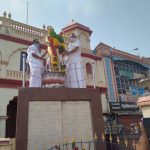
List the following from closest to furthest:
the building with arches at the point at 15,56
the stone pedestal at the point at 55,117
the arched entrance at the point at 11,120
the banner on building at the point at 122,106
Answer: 1. the stone pedestal at the point at 55,117
2. the building with arches at the point at 15,56
3. the arched entrance at the point at 11,120
4. the banner on building at the point at 122,106

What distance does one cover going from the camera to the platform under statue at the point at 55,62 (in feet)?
28.4

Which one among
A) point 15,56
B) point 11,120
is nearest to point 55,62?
point 15,56


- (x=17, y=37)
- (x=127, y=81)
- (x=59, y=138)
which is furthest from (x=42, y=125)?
(x=127, y=81)

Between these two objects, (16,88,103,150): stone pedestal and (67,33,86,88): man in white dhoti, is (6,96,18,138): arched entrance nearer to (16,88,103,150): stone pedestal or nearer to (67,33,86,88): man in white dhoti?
(67,33,86,88): man in white dhoti

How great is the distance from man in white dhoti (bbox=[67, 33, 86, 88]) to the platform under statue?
11.2 inches

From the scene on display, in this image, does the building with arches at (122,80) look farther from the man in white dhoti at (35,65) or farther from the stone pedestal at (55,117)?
the man in white dhoti at (35,65)

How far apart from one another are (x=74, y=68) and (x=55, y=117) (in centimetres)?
272

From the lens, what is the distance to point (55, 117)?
25.0 feet

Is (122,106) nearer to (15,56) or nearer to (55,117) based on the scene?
(15,56)

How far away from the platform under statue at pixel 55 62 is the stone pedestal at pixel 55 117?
70 cm

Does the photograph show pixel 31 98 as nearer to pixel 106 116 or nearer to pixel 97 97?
pixel 97 97

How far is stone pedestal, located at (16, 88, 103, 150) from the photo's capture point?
7164 millimetres

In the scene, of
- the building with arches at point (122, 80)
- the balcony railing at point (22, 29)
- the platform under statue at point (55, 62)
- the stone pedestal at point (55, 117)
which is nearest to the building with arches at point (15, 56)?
the balcony railing at point (22, 29)

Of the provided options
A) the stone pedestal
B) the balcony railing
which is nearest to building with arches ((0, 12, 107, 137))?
the balcony railing
